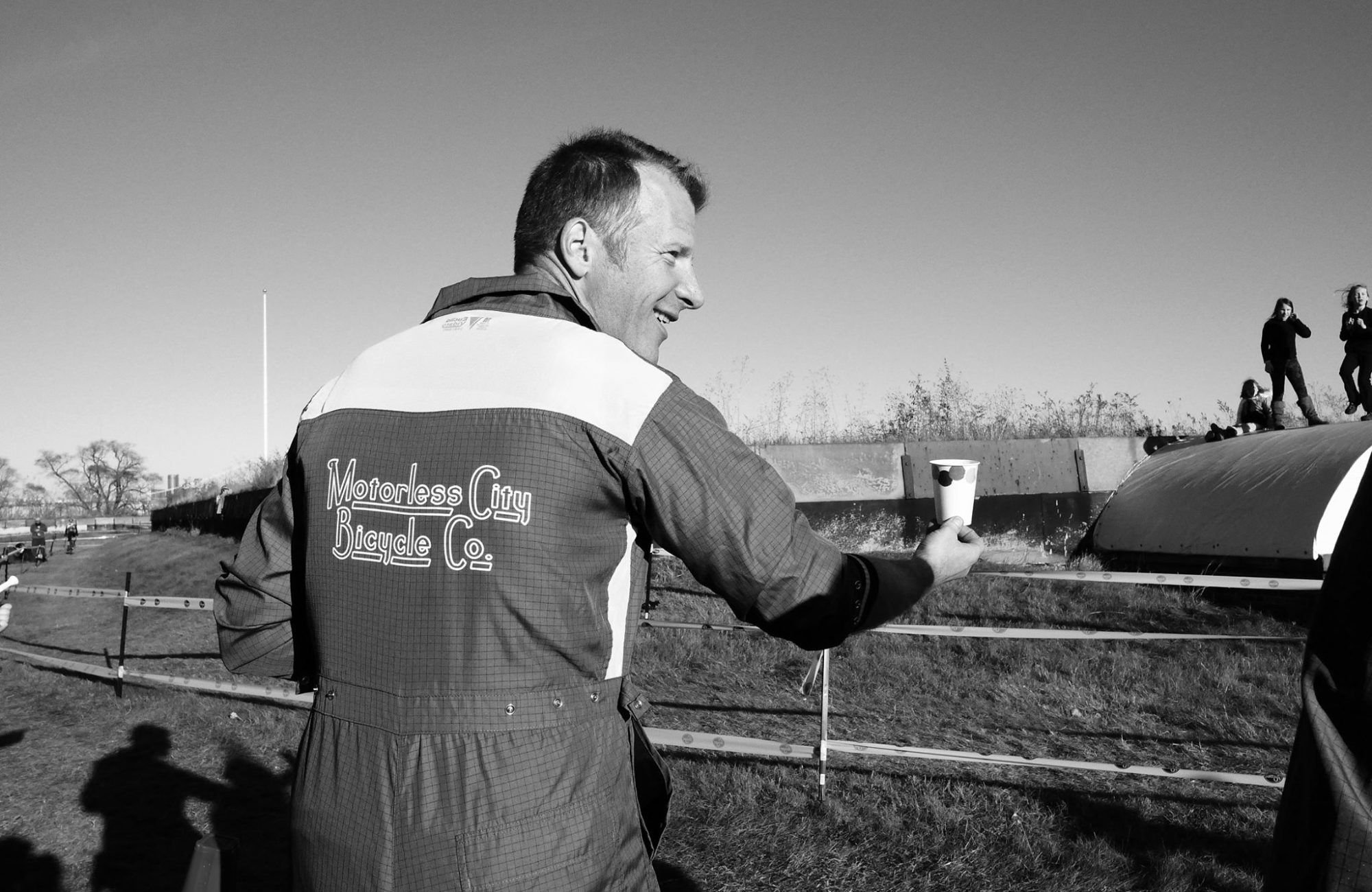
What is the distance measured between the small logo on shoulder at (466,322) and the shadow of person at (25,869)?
4482mm

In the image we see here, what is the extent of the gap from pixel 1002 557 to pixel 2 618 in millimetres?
9438

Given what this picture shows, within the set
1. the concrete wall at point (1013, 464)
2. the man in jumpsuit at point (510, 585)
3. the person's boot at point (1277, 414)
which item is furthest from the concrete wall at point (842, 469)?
the man in jumpsuit at point (510, 585)

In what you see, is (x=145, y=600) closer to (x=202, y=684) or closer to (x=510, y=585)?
(x=202, y=684)

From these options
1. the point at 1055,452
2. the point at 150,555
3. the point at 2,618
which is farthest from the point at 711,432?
the point at 150,555

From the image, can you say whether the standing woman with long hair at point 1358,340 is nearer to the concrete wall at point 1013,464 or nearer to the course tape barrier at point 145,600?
the concrete wall at point 1013,464

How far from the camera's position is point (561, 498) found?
4.89 ft

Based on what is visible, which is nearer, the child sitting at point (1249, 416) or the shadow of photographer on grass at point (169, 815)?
the shadow of photographer on grass at point (169, 815)

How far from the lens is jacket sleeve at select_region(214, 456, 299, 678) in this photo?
70.4 inches

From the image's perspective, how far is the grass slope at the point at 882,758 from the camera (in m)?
4.51

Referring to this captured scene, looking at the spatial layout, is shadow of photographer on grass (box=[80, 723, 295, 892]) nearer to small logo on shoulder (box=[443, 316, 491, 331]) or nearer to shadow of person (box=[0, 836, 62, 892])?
shadow of person (box=[0, 836, 62, 892])

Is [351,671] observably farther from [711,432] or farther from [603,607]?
[711,432]

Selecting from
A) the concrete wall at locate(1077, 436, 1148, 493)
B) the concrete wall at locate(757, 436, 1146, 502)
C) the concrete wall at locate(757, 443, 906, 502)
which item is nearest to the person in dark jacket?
the concrete wall at locate(757, 436, 1146, 502)

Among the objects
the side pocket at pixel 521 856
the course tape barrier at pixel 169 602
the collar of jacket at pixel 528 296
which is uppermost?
the collar of jacket at pixel 528 296

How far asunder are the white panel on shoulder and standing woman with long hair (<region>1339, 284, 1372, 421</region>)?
1254 centimetres
